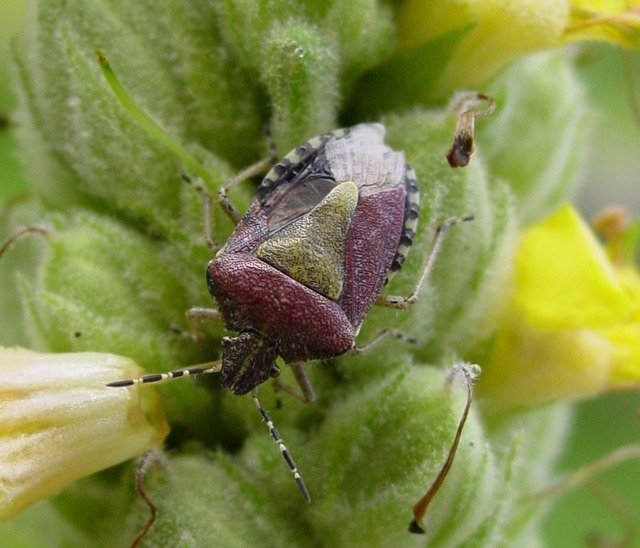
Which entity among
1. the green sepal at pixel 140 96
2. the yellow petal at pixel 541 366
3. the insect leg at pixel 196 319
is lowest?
the yellow petal at pixel 541 366

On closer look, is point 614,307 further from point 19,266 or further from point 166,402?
point 19,266

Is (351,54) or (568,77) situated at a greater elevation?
(351,54)

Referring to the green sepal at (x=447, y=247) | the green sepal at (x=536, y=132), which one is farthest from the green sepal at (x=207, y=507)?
the green sepal at (x=536, y=132)

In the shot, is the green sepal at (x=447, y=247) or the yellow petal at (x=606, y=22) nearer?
the green sepal at (x=447, y=247)

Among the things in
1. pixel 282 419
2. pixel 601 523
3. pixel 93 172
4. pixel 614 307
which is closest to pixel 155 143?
pixel 93 172

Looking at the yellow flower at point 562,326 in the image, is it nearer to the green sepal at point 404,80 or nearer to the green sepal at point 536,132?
the green sepal at point 536,132

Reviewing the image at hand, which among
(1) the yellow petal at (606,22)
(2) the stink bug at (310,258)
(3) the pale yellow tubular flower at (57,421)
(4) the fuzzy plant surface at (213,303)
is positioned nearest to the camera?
(3) the pale yellow tubular flower at (57,421)

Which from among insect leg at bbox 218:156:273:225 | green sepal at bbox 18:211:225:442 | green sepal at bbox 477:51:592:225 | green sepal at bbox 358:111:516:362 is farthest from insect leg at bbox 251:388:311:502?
green sepal at bbox 477:51:592:225
